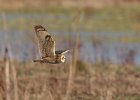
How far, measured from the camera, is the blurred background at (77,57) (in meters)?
7.60

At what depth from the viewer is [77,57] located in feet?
44.9

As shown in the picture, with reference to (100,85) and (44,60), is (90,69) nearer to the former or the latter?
(100,85)

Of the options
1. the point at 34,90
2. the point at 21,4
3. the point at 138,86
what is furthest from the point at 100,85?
the point at 21,4

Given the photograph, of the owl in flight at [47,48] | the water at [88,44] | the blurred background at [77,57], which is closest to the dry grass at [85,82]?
the blurred background at [77,57]

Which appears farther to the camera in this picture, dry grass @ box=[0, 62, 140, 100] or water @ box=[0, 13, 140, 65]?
water @ box=[0, 13, 140, 65]

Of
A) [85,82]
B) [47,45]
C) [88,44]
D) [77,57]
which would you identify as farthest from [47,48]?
[88,44]

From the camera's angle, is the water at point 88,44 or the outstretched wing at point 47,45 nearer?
the outstretched wing at point 47,45

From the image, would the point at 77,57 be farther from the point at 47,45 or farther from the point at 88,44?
the point at 47,45

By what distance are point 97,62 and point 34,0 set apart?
2630 centimetres

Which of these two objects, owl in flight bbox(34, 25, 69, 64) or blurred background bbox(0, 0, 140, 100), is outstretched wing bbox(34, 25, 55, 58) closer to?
owl in flight bbox(34, 25, 69, 64)

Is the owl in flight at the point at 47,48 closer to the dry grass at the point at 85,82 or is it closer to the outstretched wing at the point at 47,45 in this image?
the outstretched wing at the point at 47,45

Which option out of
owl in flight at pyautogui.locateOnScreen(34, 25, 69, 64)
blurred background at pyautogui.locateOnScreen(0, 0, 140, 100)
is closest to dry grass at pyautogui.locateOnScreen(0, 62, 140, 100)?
blurred background at pyautogui.locateOnScreen(0, 0, 140, 100)

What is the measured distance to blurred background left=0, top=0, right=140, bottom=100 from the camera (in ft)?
24.9

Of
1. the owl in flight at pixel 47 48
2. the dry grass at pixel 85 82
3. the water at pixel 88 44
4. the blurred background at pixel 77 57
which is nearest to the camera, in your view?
the owl in flight at pixel 47 48
